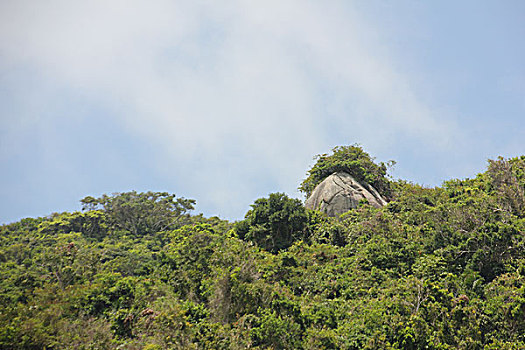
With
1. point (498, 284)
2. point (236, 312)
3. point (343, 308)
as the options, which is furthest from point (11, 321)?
point (498, 284)

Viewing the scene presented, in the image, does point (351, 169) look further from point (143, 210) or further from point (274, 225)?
point (143, 210)

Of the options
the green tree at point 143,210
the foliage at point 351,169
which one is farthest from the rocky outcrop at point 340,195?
the green tree at point 143,210

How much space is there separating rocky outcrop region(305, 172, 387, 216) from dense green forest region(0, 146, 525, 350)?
4.48 ft

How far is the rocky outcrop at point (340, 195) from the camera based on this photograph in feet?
93.1

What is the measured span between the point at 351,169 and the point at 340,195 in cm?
375

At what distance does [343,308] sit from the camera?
1558 cm

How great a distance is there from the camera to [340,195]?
28828mm

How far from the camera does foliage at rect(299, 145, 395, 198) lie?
104 ft

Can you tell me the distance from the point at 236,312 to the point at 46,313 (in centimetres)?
677

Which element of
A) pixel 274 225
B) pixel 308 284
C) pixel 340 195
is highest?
pixel 340 195

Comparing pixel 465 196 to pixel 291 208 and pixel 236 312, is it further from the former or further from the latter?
pixel 236 312

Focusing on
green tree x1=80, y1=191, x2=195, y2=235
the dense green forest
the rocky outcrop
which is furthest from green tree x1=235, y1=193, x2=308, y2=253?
green tree x1=80, y1=191, x2=195, y2=235

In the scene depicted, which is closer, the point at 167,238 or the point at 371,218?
the point at 371,218

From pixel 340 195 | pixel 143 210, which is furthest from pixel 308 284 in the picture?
pixel 143 210
